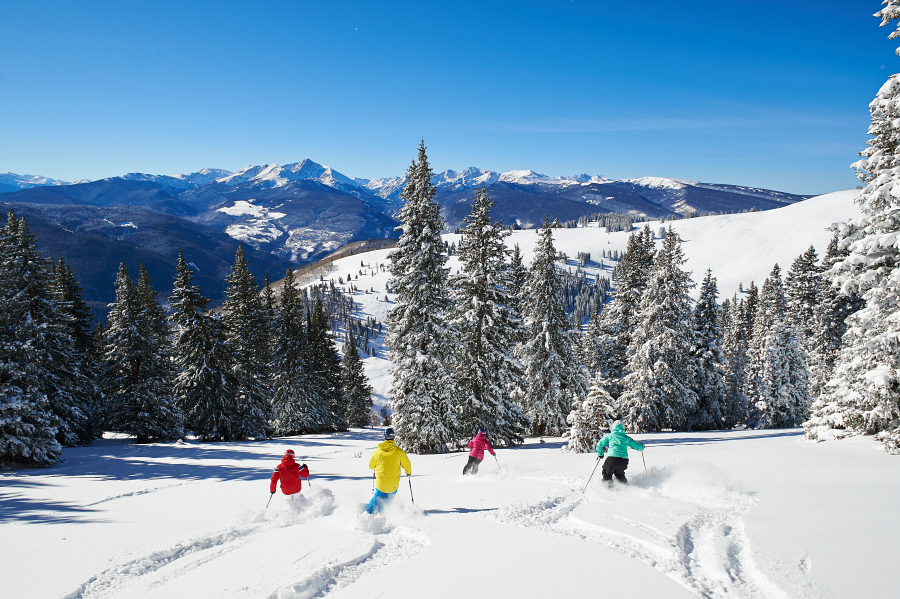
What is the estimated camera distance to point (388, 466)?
30.8 ft

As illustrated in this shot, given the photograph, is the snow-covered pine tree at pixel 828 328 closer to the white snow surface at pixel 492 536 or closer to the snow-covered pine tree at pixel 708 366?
the snow-covered pine tree at pixel 708 366

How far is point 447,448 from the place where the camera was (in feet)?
72.7

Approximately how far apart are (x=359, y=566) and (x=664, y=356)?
31.0 metres

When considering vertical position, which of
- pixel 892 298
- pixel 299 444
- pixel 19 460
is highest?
pixel 892 298

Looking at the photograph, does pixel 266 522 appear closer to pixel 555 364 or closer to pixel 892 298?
pixel 892 298

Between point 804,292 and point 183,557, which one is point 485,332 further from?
point 804,292

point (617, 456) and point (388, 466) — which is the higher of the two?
point (388, 466)

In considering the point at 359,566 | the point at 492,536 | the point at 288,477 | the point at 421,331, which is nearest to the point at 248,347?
the point at 421,331

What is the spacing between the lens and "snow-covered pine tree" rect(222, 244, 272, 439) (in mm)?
33375

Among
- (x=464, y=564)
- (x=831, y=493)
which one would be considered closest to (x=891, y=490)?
(x=831, y=493)

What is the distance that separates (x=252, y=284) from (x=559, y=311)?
2475 cm

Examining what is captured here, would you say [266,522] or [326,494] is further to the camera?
[326,494]

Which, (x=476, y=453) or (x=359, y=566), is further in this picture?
(x=476, y=453)

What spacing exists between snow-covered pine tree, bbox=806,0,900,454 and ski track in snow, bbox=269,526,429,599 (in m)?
13.9
